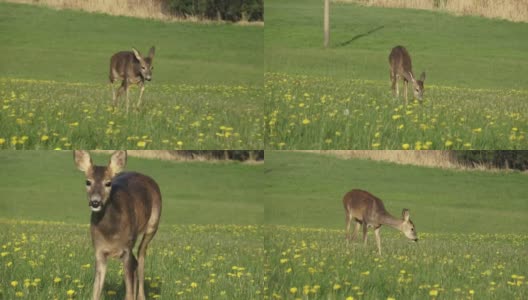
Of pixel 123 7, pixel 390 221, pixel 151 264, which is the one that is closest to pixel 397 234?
pixel 390 221

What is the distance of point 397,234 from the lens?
1215 centimetres

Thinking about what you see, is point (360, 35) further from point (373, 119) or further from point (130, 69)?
point (130, 69)

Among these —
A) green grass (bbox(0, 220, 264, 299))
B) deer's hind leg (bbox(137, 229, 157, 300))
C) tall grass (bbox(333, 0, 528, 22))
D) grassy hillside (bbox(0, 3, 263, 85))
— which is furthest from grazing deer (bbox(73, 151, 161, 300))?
tall grass (bbox(333, 0, 528, 22))

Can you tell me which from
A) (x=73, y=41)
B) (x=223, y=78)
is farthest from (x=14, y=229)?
(x=223, y=78)

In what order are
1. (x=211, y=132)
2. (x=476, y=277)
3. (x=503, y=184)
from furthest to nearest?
(x=503, y=184), (x=211, y=132), (x=476, y=277)

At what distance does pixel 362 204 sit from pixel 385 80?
5.30ft

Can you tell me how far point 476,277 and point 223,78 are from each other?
4.27 metres

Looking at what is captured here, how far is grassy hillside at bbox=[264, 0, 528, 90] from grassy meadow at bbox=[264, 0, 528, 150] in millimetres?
13

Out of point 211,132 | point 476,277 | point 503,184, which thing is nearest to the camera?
point 476,277

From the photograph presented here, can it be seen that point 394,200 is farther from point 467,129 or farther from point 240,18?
point 240,18

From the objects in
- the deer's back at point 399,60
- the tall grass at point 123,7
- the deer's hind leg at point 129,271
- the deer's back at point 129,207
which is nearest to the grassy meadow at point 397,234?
the deer's back at point 399,60

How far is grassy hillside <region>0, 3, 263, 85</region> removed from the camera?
38.8 ft

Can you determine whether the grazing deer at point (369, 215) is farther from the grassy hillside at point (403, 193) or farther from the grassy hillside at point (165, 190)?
the grassy hillside at point (165, 190)

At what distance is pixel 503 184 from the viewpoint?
1181 centimetres
